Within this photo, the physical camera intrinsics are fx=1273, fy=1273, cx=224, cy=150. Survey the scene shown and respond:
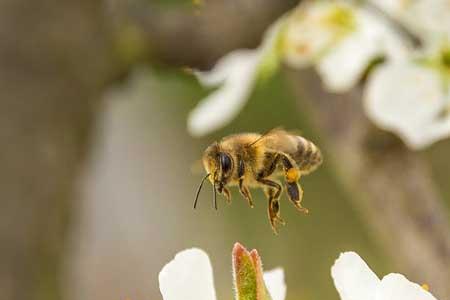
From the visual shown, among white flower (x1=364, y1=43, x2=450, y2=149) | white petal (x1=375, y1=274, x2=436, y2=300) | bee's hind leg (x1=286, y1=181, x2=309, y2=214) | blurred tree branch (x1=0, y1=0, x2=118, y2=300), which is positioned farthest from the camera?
blurred tree branch (x1=0, y1=0, x2=118, y2=300)

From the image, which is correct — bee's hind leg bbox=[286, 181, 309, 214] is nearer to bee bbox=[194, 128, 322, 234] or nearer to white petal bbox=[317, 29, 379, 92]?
bee bbox=[194, 128, 322, 234]

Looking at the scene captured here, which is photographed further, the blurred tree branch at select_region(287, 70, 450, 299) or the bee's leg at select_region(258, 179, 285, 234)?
the blurred tree branch at select_region(287, 70, 450, 299)

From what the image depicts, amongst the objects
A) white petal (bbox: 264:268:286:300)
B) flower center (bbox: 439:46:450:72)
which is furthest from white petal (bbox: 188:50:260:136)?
white petal (bbox: 264:268:286:300)

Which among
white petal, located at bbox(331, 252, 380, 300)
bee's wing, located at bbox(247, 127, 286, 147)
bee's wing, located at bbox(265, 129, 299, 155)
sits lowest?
white petal, located at bbox(331, 252, 380, 300)

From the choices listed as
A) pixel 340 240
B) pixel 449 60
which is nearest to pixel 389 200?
pixel 449 60

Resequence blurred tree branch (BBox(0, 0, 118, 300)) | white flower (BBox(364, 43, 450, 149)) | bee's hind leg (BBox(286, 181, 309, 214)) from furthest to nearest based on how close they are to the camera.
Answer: blurred tree branch (BBox(0, 0, 118, 300)), white flower (BBox(364, 43, 450, 149)), bee's hind leg (BBox(286, 181, 309, 214))

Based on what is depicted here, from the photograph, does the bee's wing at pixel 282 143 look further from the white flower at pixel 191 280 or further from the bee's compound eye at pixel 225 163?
the white flower at pixel 191 280

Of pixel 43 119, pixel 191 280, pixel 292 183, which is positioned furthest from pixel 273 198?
pixel 43 119

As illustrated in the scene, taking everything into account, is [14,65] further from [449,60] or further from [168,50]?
[449,60]

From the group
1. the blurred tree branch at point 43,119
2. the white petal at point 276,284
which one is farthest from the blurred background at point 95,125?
the white petal at point 276,284
